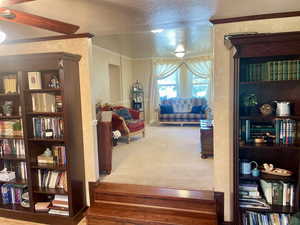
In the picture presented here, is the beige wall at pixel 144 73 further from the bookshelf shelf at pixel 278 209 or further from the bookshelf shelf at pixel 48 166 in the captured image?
the bookshelf shelf at pixel 278 209

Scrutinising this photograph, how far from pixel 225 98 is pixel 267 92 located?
16.9 inches

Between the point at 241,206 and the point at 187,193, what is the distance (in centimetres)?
66

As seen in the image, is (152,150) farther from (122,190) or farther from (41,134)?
(41,134)

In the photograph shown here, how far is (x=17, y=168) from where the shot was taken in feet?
10.1

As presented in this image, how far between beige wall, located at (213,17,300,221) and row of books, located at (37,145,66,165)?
1875 mm

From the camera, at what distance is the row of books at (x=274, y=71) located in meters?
2.07

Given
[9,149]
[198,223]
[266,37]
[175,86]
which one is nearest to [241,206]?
[198,223]

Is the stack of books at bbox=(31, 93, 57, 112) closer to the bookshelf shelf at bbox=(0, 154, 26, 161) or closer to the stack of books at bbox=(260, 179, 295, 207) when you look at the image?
the bookshelf shelf at bbox=(0, 154, 26, 161)

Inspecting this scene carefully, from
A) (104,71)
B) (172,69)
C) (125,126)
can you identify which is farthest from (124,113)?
(172,69)

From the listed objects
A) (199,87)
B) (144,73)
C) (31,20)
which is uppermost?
(144,73)

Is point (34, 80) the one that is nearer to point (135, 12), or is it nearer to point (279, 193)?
point (135, 12)

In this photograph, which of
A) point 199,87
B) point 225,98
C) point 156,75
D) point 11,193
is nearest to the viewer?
point 225,98

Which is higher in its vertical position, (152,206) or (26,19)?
(26,19)

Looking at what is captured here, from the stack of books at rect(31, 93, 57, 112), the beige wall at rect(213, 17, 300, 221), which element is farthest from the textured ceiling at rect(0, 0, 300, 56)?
the stack of books at rect(31, 93, 57, 112)
